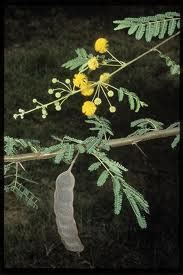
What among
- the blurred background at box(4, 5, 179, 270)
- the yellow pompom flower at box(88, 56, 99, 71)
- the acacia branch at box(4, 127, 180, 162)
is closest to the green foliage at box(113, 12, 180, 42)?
the yellow pompom flower at box(88, 56, 99, 71)

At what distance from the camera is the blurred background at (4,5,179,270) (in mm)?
4367

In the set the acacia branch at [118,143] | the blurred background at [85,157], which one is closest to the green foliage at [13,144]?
the acacia branch at [118,143]

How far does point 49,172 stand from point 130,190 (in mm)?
4517

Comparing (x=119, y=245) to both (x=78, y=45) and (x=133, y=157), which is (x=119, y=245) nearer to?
(x=133, y=157)

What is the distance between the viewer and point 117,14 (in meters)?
11.3

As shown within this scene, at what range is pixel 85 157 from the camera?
6.41m

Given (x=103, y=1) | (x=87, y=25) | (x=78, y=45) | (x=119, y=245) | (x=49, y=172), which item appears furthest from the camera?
(x=103, y=1)

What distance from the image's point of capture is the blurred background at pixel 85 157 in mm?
4367

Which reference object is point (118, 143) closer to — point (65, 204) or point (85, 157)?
point (65, 204)

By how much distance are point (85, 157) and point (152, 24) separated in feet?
16.3

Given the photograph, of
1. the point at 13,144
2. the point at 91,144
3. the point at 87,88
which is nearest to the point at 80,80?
the point at 87,88

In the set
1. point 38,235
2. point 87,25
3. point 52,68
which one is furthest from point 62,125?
point 87,25

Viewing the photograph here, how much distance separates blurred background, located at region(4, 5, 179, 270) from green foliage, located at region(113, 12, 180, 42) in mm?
2295

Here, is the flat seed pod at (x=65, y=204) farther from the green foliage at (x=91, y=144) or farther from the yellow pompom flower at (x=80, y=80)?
the yellow pompom flower at (x=80, y=80)
